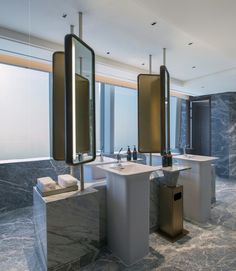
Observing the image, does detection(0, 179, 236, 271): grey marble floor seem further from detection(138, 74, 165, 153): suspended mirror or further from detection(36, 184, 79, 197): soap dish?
detection(138, 74, 165, 153): suspended mirror

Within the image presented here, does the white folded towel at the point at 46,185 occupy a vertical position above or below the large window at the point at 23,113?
below

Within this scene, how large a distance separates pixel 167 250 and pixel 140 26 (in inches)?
103

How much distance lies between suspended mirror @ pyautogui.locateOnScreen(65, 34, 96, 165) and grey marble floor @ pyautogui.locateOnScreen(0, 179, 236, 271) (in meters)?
1.17

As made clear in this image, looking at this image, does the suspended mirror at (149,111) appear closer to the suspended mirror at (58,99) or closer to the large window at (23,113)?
the suspended mirror at (58,99)

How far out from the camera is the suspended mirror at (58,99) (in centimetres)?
237

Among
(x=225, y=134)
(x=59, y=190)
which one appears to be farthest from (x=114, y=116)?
(x=225, y=134)

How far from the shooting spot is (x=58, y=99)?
2.39 metres

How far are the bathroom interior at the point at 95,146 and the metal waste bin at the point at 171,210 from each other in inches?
0.5

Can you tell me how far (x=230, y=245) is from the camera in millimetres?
2291

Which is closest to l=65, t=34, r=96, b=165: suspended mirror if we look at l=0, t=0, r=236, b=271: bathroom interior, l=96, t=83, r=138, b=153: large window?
A: l=0, t=0, r=236, b=271: bathroom interior

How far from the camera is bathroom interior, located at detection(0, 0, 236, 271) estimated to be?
1846 mm

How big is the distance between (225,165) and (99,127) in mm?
3897

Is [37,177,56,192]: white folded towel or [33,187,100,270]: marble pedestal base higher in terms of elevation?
[37,177,56,192]: white folded towel

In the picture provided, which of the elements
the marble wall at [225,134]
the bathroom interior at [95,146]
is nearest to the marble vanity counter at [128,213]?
the bathroom interior at [95,146]
